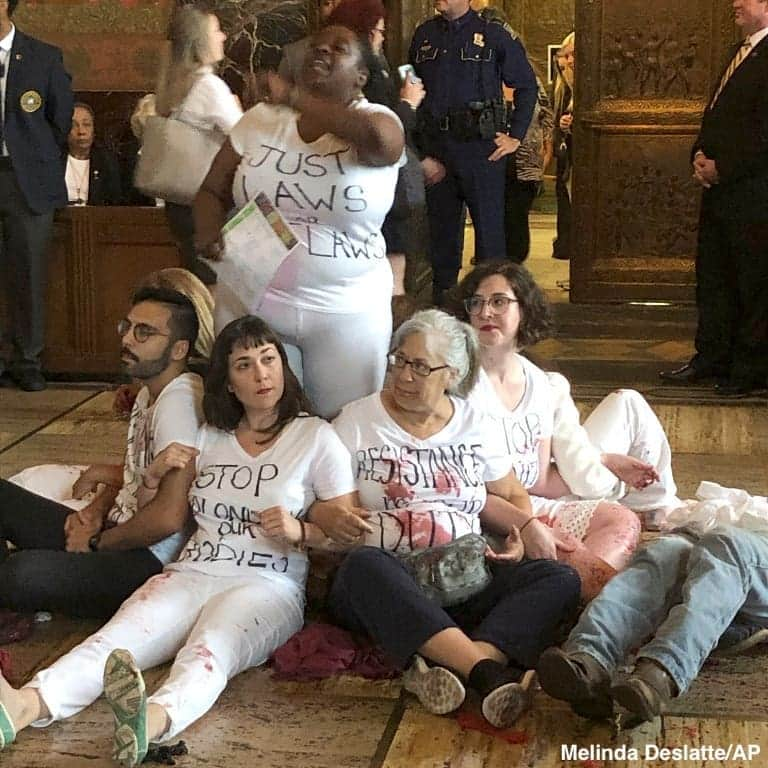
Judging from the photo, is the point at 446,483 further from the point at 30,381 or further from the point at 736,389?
the point at 30,381

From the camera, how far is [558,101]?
8773mm

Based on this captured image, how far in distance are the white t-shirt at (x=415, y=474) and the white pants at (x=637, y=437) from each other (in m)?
0.80

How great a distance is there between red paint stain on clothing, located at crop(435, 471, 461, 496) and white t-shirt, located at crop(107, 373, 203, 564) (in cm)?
53

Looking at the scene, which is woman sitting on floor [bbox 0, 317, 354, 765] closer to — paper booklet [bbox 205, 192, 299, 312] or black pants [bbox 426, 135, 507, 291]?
paper booklet [bbox 205, 192, 299, 312]

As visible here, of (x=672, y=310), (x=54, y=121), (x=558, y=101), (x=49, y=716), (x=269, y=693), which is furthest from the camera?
(x=558, y=101)

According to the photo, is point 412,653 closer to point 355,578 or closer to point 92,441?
point 355,578

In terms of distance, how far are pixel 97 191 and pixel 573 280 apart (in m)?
2.30

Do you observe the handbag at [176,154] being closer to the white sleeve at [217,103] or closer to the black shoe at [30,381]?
the white sleeve at [217,103]

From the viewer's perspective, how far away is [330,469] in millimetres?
3113

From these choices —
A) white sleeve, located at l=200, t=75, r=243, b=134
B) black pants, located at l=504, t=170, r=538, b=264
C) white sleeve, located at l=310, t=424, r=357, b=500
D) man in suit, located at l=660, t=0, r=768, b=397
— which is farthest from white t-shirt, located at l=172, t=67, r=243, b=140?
black pants, located at l=504, t=170, r=538, b=264

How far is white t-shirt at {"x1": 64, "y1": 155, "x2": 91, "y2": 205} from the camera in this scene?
595 cm

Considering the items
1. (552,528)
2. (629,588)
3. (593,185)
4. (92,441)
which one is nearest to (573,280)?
A: (593,185)

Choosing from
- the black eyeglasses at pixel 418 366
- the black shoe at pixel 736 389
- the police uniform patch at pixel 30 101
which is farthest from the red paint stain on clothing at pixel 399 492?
the police uniform patch at pixel 30 101

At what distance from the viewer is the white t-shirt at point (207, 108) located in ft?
14.3
